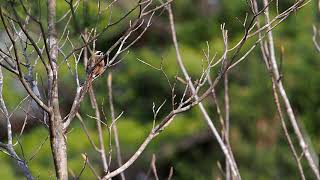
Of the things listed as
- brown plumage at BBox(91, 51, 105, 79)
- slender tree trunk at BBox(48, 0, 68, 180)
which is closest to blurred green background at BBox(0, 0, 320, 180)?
brown plumage at BBox(91, 51, 105, 79)

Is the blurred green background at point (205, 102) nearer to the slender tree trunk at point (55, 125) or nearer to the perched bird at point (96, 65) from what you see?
the perched bird at point (96, 65)

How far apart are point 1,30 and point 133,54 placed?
6.07 metres

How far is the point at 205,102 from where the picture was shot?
8148 millimetres

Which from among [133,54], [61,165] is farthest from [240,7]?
[61,165]

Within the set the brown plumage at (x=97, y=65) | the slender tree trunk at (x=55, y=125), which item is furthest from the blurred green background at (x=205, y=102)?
the slender tree trunk at (x=55, y=125)

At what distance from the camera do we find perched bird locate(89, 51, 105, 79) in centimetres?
189

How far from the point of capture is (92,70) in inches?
74.0

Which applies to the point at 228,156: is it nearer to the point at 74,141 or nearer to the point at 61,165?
the point at 61,165

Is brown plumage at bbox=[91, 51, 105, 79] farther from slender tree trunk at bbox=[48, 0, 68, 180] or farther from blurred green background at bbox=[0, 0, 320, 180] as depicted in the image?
blurred green background at bbox=[0, 0, 320, 180]

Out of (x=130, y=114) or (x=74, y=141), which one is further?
(x=130, y=114)

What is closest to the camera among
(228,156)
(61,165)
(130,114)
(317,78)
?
(61,165)

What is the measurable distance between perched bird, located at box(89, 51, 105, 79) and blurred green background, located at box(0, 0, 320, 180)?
168 inches

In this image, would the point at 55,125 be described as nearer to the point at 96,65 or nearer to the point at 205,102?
the point at 96,65

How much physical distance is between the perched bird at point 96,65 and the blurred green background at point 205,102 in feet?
14.0
